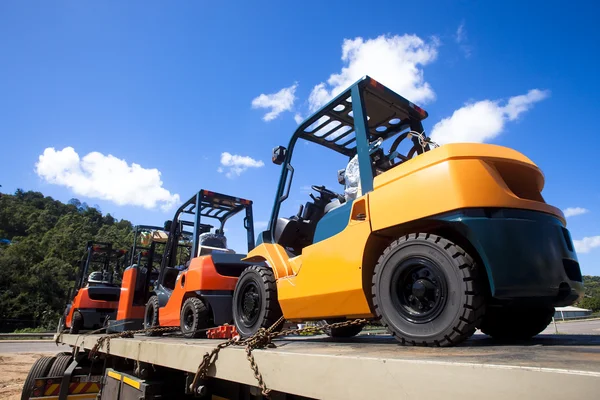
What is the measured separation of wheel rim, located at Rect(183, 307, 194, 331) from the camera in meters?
5.48

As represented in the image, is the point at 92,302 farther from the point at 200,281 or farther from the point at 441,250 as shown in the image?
the point at 441,250

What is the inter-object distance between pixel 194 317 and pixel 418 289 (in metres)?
3.72

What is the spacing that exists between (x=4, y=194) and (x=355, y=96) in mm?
135051

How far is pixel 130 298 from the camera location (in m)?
8.55

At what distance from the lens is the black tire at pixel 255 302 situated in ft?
12.7

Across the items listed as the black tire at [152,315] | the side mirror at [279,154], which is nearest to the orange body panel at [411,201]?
the side mirror at [279,154]

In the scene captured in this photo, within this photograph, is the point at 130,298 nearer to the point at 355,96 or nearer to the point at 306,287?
the point at 306,287

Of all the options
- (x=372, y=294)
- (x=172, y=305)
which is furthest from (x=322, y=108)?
(x=172, y=305)

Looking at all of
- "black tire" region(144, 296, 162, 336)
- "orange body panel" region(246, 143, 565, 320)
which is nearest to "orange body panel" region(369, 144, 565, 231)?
"orange body panel" region(246, 143, 565, 320)

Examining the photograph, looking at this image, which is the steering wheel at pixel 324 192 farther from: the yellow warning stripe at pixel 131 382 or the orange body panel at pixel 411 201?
the yellow warning stripe at pixel 131 382

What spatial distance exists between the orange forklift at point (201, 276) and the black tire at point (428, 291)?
9.86 ft

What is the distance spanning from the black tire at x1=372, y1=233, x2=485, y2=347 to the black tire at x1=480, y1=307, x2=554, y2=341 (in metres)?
0.88

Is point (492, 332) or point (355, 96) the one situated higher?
point (355, 96)

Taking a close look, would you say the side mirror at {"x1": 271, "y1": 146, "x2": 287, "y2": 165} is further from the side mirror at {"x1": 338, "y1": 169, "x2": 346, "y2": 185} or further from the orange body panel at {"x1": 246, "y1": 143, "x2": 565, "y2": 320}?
the orange body panel at {"x1": 246, "y1": 143, "x2": 565, "y2": 320}
